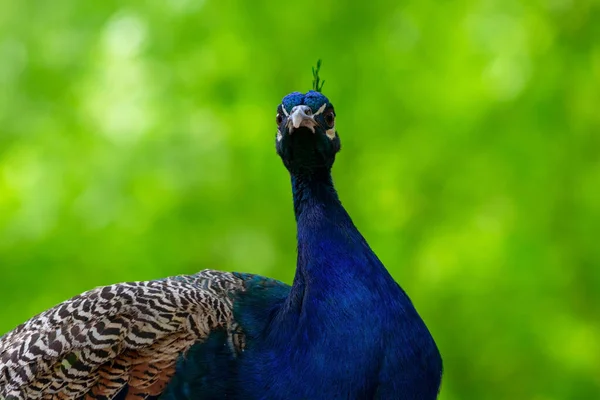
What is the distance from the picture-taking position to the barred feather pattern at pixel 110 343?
11.6 ft

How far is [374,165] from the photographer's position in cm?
642

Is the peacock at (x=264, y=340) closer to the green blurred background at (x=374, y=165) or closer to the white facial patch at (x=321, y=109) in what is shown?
the white facial patch at (x=321, y=109)

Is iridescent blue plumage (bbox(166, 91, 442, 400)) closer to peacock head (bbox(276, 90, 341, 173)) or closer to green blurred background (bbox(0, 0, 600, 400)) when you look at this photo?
peacock head (bbox(276, 90, 341, 173))

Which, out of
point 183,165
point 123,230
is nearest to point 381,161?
point 183,165

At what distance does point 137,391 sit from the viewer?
3.51m

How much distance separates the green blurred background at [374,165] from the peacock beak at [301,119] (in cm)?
250

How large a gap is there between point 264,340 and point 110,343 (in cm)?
65

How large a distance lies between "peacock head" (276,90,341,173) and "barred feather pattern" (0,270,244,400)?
0.76 meters

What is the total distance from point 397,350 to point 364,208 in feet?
9.92

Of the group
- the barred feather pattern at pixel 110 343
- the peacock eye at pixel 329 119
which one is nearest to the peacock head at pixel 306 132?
the peacock eye at pixel 329 119

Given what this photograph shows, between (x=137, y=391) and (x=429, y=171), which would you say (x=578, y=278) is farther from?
(x=137, y=391)

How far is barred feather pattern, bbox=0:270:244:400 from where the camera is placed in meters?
3.53

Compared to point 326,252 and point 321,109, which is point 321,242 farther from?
point 321,109

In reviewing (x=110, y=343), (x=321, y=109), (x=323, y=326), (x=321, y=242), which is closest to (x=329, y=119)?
(x=321, y=109)
